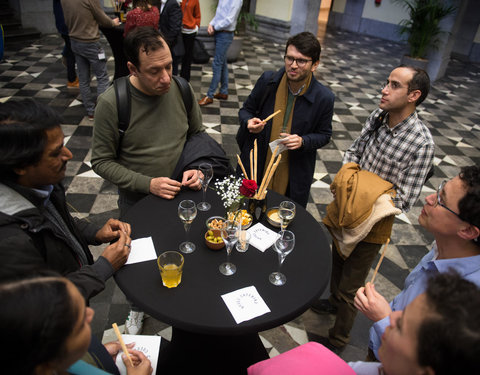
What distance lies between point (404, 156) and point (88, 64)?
4438 mm

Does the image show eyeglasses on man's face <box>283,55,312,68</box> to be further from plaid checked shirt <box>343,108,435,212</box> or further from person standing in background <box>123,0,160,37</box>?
person standing in background <box>123,0,160,37</box>

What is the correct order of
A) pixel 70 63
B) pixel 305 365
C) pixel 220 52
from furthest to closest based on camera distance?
pixel 70 63, pixel 220 52, pixel 305 365

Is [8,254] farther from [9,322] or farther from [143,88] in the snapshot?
[143,88]

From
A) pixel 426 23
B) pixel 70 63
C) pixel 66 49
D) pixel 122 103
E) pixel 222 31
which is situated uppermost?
pixel 426 23

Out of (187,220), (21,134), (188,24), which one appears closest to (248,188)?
(187,220)

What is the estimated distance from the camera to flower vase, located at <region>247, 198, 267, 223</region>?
6.46 ft

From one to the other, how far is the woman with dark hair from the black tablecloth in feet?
1.79

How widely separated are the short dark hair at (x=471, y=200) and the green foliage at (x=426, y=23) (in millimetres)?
7357

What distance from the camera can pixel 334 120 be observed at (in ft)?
19.1

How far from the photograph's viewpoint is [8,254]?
111 centimetres

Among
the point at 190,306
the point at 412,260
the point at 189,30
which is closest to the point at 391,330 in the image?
the point at 190,306

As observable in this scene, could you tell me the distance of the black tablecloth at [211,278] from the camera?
1404 mm

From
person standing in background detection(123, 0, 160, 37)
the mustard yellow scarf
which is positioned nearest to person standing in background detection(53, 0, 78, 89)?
person standing in background detection(123, 0, 160, 37)

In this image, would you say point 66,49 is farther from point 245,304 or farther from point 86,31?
point 245,304
